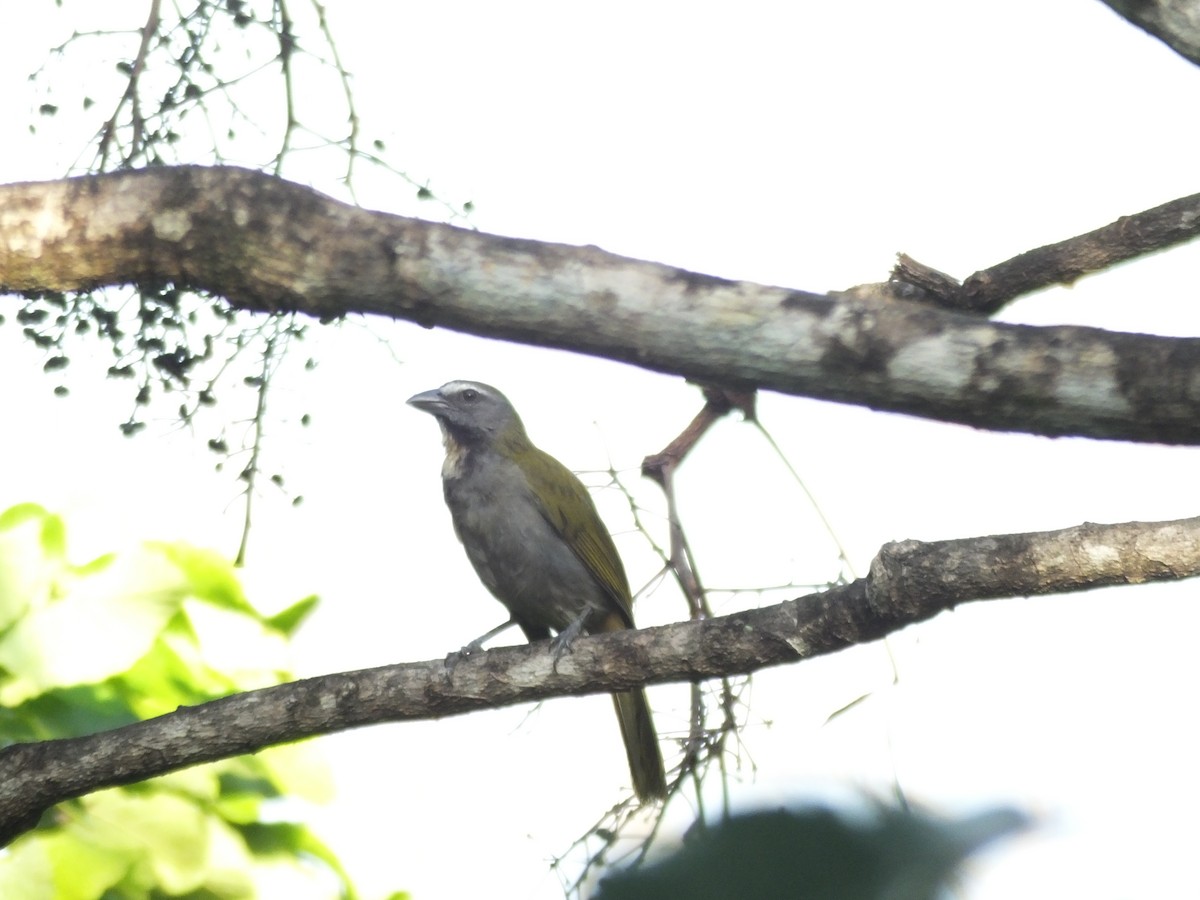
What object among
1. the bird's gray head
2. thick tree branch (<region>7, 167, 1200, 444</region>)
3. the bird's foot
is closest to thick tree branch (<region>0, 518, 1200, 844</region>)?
the bird's foot

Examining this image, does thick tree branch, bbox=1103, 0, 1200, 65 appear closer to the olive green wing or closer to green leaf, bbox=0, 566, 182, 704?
the olive green wing

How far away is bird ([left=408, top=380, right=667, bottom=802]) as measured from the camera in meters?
4.91

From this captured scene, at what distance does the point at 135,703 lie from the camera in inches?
171

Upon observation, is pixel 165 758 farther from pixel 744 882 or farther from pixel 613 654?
pixel 744 882

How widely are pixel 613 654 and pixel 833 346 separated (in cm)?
97

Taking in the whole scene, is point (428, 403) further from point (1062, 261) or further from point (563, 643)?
point (1062, 261)

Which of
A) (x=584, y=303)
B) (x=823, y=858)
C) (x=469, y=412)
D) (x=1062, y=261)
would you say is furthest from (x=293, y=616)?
(x=823, y=858)

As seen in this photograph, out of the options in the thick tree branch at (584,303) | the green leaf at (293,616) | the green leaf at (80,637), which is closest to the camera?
the thick tree branch at (584,303)

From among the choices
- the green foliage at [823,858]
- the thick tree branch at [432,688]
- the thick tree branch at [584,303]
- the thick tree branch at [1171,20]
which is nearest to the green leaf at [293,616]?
the thick tree branch at [432,688]

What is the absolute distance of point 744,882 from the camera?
83cm

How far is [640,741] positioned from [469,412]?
1.57m

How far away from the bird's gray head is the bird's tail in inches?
48.1

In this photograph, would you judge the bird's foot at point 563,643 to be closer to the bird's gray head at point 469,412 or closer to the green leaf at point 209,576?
the bird's gray head at point 469,412

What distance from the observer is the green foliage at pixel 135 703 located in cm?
404
